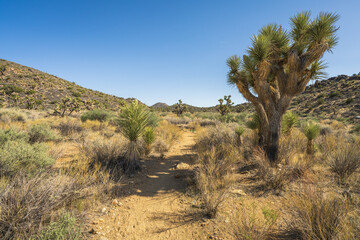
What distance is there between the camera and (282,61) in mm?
5652

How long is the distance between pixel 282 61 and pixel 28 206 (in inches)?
320

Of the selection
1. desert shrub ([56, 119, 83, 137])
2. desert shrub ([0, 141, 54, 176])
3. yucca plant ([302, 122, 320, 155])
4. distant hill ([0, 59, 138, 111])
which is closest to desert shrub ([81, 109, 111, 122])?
desert shrub ([56, 119, 83, 137])

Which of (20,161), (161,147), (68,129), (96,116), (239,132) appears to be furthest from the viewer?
(96,116)

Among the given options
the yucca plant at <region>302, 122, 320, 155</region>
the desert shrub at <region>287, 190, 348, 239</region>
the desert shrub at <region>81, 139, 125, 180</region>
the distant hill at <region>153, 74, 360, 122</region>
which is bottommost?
the desert shrub at <region>81, 139, 125, 180</region>

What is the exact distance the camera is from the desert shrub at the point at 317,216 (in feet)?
6.15

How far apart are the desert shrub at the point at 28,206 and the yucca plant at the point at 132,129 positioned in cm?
239

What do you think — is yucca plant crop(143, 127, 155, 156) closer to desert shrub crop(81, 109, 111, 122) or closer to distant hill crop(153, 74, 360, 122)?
desert shrub crop(81, 109, 111, 122)

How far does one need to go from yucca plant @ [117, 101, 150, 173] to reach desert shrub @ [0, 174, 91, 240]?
2392 millimetres

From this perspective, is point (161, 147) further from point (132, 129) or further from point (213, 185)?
point (213, 185)

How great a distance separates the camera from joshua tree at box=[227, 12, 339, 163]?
475 centimetres

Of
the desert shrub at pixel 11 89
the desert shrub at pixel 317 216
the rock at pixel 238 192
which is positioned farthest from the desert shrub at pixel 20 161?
the desert shrub at pixel 11 89

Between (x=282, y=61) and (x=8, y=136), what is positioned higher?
(x=282, y=61)

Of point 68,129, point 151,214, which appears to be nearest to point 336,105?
point 151,214

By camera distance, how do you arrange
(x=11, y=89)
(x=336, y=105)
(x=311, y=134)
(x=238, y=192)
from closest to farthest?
(x=238, y=192) → (x=311, y=134) → (x=336, y=105) → (x=11, y=89)
